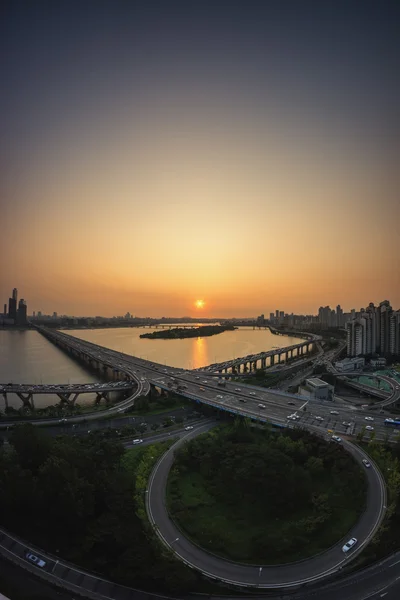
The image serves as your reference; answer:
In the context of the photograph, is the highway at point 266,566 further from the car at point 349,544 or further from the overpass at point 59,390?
the overpass at point 59,390

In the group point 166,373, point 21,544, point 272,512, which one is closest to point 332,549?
point 272,512

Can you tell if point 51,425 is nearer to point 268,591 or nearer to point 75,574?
point 75,574

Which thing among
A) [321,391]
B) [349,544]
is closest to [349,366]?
[321,391]

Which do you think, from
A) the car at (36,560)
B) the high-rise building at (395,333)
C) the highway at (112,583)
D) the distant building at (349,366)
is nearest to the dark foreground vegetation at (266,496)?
the highway at (112,583)

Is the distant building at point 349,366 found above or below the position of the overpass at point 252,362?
above

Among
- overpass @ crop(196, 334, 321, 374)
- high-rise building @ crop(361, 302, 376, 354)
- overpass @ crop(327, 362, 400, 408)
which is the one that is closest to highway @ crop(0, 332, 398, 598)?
overpass @ crop(196, 334, 321, 374)

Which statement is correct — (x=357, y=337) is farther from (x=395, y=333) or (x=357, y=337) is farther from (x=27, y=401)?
(x=27, y=401)
